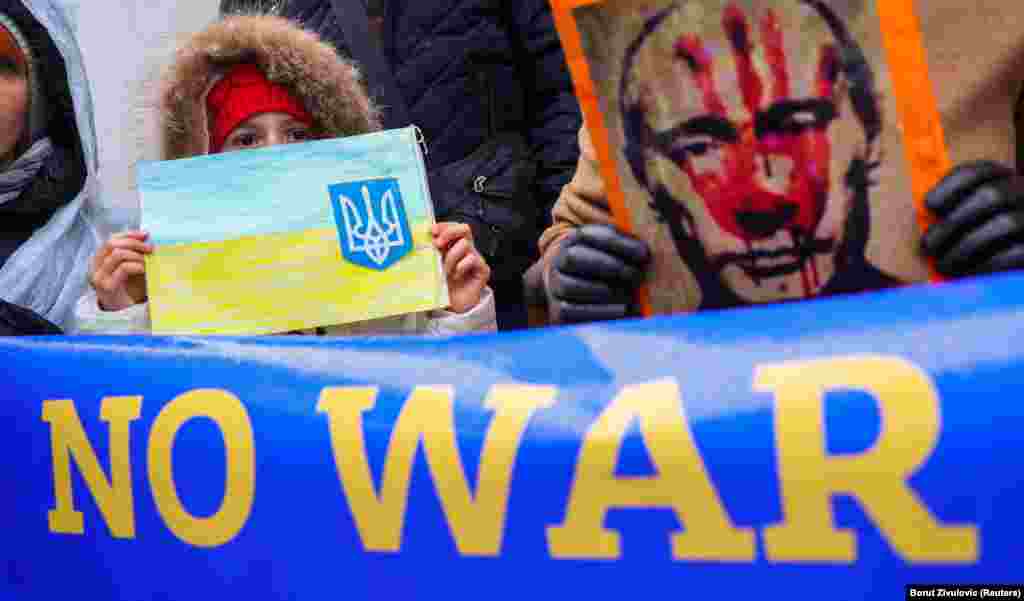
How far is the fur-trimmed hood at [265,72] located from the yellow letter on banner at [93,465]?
0.71 meters

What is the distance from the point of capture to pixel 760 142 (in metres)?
1.34

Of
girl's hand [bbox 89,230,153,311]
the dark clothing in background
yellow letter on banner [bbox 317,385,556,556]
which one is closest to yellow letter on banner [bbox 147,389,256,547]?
yellow letter on banner [bbox 317,385,556,556]

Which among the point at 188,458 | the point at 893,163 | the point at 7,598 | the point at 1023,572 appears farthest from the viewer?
the point at 7,598

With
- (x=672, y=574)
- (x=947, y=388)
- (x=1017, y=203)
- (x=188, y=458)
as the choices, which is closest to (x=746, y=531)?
(x=672, y=574)

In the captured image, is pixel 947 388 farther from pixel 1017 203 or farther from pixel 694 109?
pixel 694 109

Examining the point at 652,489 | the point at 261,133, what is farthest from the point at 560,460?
the point at 261,133

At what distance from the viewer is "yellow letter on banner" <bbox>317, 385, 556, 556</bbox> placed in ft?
4.36

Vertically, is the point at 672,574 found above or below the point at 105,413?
below

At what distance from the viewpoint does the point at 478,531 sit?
134cm

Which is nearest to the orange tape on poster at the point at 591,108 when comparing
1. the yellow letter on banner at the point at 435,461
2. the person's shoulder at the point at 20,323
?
the yellow letter on banner at the point at 435,461

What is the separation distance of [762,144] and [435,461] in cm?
49

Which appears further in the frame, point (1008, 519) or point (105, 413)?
point (105, 413)

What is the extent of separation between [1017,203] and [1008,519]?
31 centimetres

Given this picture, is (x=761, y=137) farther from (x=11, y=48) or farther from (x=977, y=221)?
(x=11, y=48)
